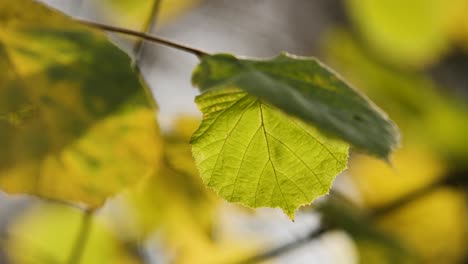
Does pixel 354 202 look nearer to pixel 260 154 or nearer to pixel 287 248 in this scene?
pixel 287 248

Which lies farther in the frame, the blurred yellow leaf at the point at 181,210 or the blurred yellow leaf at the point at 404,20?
the blurred yellow leaf at the point at 404,20

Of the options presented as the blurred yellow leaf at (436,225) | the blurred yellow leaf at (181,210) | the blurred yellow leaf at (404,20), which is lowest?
the blurred yellow leaf at (181,210)

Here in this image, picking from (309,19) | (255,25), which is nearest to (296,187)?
(255,25)

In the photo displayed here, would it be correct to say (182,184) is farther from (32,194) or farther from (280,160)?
(280,160)

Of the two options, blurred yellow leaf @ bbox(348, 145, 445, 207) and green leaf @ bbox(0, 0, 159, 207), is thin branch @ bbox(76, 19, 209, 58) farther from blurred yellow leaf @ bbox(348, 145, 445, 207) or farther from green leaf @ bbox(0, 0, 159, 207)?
blurred yellow leaf @ bbox(348, 145, 445, 207)

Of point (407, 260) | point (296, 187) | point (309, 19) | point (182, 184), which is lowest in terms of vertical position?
point (296, 187)

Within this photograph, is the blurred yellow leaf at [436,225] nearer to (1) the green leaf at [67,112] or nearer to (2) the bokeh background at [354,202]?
(2) the bokeh background at [354,202]

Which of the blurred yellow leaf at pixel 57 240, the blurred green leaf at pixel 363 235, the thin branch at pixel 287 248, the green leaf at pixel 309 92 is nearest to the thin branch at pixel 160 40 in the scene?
the green leaf at pixel 309 92

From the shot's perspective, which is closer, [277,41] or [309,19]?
[277,41]
